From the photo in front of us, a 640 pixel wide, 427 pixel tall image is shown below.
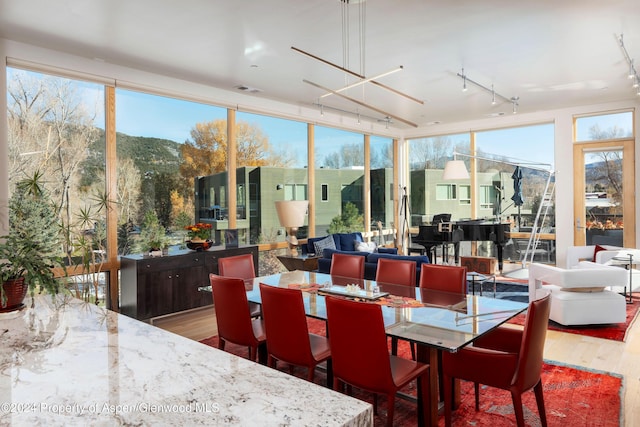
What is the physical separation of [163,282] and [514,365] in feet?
13.8

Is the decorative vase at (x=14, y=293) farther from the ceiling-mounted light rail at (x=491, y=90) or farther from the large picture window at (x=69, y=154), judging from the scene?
the ceiling-mounted light rail at (x=491, y=90)

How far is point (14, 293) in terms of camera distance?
2.18 metres

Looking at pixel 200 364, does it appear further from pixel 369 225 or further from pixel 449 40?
pixel 369 225

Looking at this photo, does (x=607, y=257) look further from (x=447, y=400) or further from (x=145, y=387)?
(x=145, y=387)

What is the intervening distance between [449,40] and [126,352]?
462 cm

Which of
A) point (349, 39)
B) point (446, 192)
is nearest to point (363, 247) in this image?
point (446, 192)

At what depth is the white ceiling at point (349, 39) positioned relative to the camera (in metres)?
4.06

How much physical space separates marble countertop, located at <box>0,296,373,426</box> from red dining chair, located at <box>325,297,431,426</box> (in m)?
1.14

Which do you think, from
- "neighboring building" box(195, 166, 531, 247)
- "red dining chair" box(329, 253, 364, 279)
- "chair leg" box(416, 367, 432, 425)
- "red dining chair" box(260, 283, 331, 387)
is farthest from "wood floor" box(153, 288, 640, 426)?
"red dining chair" box(260, 283, 331, 387)

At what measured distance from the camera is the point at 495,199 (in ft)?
32.5

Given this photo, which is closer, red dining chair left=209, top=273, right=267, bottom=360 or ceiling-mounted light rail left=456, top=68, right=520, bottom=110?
red dining chair left=209, top=273, right=267, bottom=360

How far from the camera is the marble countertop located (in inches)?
41.4

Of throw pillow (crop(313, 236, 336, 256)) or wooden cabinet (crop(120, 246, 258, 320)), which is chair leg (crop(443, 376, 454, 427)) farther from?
throw pillow (crop(313, 236, 336, 256))

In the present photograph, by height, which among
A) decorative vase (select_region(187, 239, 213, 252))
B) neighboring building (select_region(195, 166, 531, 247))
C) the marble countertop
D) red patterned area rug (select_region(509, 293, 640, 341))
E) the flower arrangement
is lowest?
red patterned area rug (select_region(509, 293, 640, 341))
